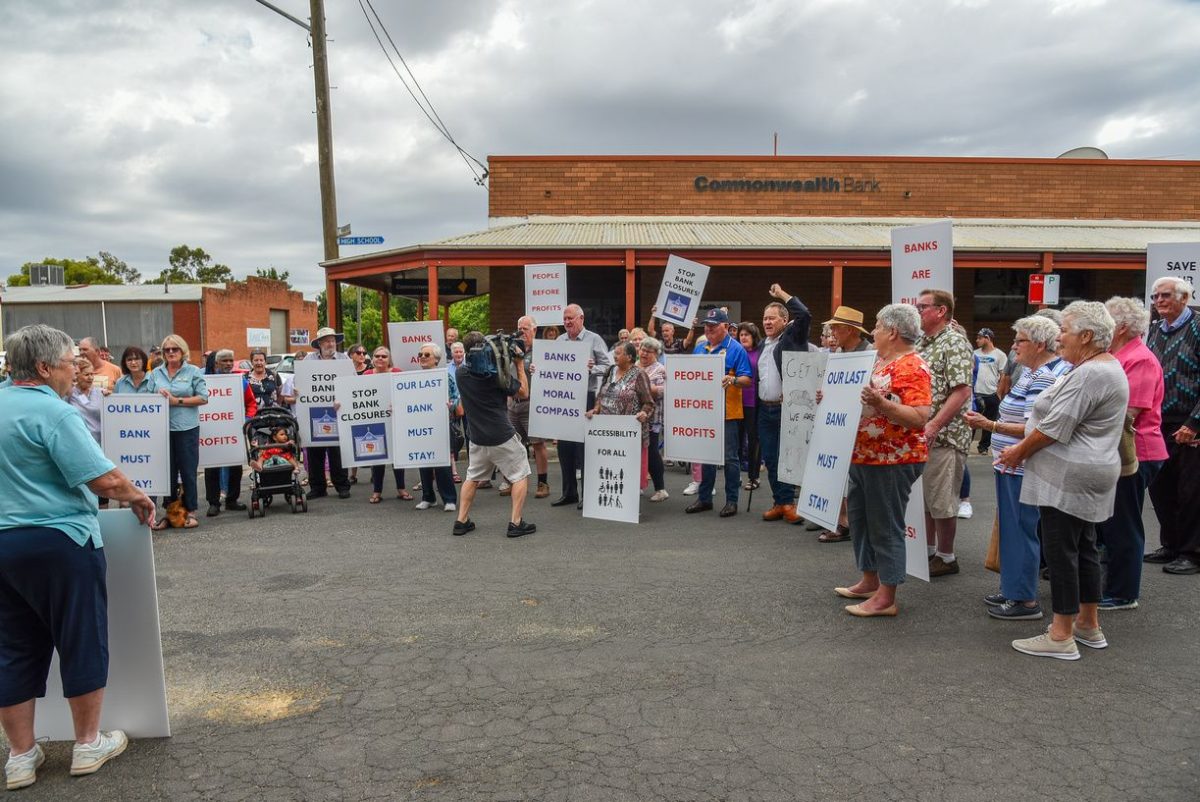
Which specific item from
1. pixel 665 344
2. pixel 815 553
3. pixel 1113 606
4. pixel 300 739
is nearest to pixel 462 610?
pixel 300 739

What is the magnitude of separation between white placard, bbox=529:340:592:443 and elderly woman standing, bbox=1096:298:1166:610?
4.66 m

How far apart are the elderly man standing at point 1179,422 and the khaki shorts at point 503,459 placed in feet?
16.4

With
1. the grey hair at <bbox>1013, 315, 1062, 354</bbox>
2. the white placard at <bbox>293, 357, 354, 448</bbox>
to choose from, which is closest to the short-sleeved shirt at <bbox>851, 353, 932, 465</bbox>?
the grey hair at <bbox>1013, 315, 1062, 354</bbox>

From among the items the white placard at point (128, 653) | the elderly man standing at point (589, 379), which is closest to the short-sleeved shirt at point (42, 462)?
the white placard at point (128, 653)

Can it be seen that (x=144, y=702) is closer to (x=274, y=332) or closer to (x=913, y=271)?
(x=913, y=271)

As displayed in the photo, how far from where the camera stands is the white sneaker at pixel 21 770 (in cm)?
315

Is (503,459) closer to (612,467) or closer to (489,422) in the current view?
(489,422)

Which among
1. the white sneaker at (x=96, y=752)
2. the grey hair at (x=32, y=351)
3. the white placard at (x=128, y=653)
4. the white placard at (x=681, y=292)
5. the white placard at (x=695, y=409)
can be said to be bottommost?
the white sneaker at (x=96, y=752)

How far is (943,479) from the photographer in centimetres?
549

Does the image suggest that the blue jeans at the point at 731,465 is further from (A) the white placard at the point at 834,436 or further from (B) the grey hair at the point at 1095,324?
(B) the grey hair at the point at 1095,324

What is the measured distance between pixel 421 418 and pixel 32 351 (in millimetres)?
5534

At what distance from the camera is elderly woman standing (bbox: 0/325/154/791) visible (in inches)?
119

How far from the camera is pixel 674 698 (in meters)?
3.83

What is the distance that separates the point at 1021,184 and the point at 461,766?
23217 mm
